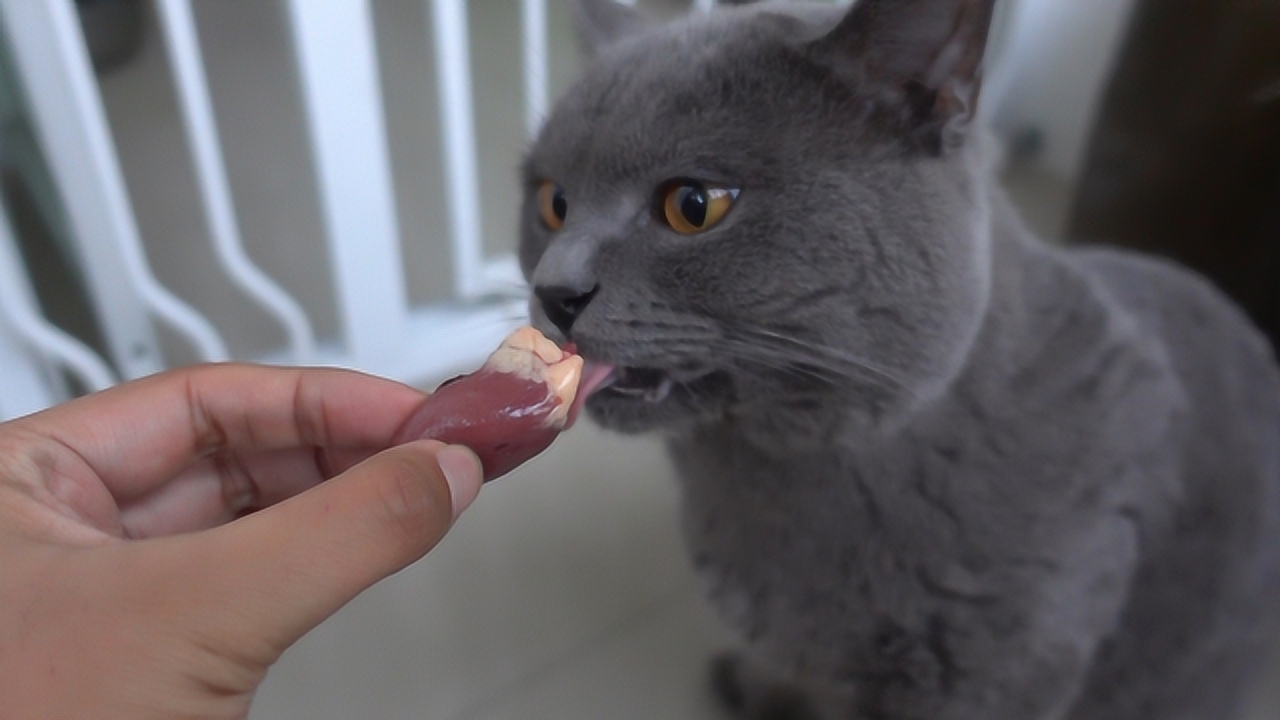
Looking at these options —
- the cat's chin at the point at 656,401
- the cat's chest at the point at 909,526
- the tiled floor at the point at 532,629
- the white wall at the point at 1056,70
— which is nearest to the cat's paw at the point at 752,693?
the tiled floor at the point at 532,629

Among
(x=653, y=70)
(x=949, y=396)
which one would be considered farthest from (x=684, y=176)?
(x=949, y=396)

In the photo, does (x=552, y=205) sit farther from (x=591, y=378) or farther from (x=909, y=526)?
(x=909, y=526)

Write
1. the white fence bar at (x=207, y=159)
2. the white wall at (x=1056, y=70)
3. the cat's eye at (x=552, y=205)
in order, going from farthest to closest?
1. the white wall at (x=1056, y=70)
2. the white fence bar at (x=207, y=159)
3. the cat's eye at (x=552, y=205)

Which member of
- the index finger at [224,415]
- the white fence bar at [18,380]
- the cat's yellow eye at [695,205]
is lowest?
the white fence bar at [18,380]

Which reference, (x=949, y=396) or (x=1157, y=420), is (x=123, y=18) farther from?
(x=1157, y=420)

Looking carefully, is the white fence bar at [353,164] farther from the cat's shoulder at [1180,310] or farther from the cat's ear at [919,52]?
the cat's shoulder at [1180,310]

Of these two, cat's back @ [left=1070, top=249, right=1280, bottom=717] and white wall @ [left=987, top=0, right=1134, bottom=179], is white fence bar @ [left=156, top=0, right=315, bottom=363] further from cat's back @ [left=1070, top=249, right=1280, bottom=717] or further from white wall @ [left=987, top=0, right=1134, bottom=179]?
white wall @ [left=987, top=0, right=1134, bottom=179]
